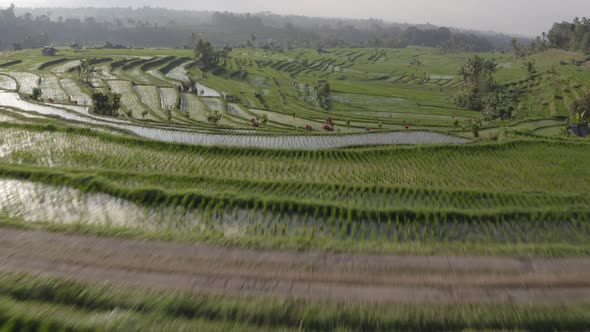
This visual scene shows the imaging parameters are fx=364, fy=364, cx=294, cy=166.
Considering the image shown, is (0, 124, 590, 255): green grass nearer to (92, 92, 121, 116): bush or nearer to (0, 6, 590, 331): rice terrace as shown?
(0, 6, 590, 331): rice terrace

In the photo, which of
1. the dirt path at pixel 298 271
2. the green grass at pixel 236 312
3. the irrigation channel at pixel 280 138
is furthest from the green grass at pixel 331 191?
the irrigation channel at pixel 280 138

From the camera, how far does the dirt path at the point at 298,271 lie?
493 centimetres

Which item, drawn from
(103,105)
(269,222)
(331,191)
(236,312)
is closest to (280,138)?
(331,191)

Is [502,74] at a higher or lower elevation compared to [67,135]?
higher

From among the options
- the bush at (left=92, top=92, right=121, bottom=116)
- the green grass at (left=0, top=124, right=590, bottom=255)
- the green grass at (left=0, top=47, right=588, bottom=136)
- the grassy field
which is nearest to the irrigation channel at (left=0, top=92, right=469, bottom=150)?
the grassy field

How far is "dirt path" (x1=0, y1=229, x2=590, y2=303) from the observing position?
4.93 meters

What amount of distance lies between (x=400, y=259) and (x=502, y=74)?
61.0m

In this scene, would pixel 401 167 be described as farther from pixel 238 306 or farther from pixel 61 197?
pixel 61 197

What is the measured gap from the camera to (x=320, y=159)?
11.0 meters

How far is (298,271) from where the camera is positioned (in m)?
5.34

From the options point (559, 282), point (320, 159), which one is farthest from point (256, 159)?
point (559, 282)

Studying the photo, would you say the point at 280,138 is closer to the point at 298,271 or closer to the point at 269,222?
the point at 269,222

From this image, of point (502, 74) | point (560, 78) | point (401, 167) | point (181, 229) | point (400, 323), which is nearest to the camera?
point (400, 323)

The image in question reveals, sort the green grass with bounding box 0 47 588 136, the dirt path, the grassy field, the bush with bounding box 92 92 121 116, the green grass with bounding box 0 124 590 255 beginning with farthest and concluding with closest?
1. the green grass with bounding box 0 47 588 136
2. the bush with bounding box 92 92 121 116
3. the green grass with bounding box 0 124 590 255
4. the dirt path
5. the grassy field
